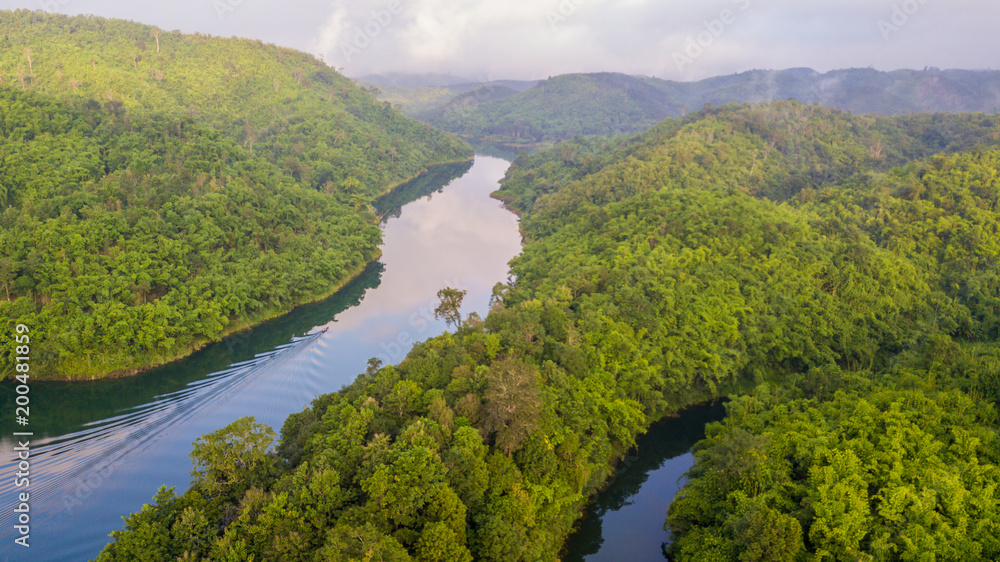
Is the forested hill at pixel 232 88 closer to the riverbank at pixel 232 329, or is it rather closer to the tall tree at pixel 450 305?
the riverbank at pixel 232 329

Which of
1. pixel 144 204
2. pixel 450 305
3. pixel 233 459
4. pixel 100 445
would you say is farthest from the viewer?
pixel 144 204

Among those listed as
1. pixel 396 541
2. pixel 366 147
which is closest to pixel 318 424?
pixel 396 541

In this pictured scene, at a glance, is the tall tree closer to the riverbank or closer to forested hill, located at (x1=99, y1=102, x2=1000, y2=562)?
forested hill, located at (x1=99, y1=102, x2=1000, y2=562)

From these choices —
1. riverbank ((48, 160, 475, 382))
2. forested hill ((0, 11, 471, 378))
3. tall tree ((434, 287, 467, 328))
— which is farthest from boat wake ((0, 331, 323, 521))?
tall tree ((434, 287, 467, 328))

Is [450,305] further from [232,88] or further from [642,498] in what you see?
[232,88]

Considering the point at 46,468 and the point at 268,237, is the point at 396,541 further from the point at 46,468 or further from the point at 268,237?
the point at 268,237

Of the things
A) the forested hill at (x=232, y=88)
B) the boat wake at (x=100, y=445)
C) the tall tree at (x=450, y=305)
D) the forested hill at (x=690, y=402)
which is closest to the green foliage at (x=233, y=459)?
the forested hill at (x=690, y=402)

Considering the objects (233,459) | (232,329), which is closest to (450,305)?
(232,329)
